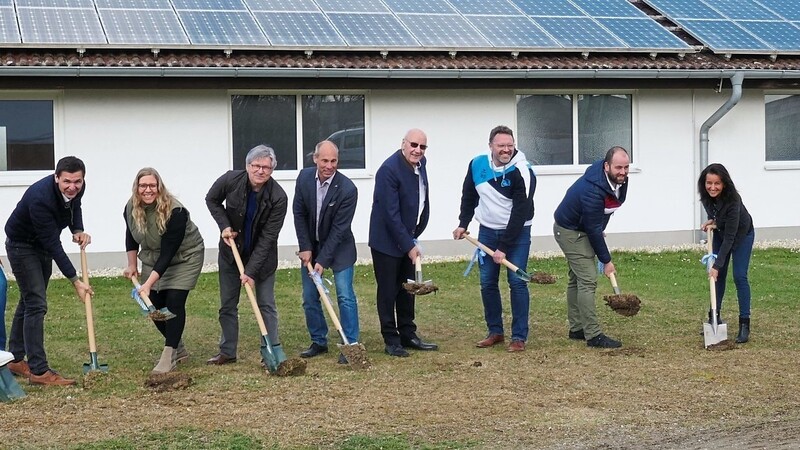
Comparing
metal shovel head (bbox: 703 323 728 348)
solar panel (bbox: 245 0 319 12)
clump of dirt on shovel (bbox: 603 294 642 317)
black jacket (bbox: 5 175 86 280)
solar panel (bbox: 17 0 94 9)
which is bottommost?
metal shovel head (bbox: 703 323 728 348)

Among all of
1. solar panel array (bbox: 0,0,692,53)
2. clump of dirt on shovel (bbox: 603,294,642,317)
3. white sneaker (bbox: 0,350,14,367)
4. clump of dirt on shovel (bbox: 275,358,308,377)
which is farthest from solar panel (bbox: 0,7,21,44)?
clump of dirt on shovel (bbox: 603,294,642,317)

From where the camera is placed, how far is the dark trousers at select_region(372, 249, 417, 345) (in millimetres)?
8797

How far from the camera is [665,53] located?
16688 millimetres

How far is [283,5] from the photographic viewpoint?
16.5 meters

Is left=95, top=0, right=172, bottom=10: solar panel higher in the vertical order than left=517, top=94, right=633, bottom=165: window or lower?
higher

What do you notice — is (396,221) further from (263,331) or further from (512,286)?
(263,331)

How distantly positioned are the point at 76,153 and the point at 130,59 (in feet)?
4.74

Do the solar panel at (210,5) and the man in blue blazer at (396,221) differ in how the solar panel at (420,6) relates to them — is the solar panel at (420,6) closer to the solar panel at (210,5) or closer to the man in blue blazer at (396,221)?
the solar panel at (210,5)

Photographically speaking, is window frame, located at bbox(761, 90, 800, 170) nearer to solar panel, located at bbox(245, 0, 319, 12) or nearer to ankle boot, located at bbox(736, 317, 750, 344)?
solar panel, located at bbox(245, 0, 319, 12)

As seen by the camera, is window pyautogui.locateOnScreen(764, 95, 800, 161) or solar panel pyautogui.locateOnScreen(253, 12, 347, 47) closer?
solar panel pyautogui.locateOnScreen(253, 12, 347, 47)

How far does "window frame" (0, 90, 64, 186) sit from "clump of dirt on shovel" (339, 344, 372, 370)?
756 centimetres

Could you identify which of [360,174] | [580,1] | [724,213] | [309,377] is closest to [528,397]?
[309,377]

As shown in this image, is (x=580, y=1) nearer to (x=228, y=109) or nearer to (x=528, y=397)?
(x=228, y=109)

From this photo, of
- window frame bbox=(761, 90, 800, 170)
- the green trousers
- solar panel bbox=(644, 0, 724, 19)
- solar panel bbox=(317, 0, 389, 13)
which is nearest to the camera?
the green trousers
